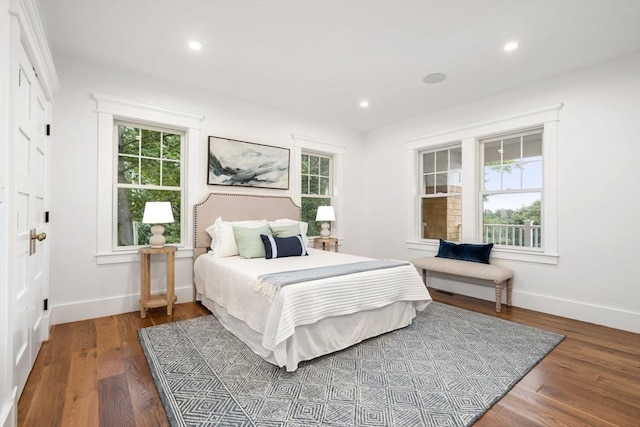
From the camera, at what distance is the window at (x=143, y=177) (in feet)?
11.4

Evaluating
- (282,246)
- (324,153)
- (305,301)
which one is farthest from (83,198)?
(324,153)

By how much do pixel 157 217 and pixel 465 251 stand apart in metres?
3.74

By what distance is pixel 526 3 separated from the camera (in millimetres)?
2277

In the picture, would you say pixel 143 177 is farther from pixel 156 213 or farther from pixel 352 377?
pixel 352 377

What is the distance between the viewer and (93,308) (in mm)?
3203

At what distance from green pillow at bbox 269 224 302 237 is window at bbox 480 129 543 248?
8.43ft

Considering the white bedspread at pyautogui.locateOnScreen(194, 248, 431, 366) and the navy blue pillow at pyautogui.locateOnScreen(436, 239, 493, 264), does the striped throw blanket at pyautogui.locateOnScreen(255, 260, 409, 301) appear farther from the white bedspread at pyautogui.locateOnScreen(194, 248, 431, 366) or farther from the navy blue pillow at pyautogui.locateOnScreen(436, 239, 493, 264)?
the navy blue pillow at pyautogui.locateOnScreen(436, 239, 493, 264)

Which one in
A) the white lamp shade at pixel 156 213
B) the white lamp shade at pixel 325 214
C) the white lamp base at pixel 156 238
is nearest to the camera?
the white lamp shade at pixel 156 213

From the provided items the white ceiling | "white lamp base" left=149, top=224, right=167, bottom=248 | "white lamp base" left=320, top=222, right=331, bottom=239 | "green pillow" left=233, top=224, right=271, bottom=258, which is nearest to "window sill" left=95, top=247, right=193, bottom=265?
"white lamp base" left=149, top=224, right=167, bottom=248

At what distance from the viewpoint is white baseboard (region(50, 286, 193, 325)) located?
3.03 metres

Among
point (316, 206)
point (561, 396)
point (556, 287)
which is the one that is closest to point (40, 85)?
point (316, 206)

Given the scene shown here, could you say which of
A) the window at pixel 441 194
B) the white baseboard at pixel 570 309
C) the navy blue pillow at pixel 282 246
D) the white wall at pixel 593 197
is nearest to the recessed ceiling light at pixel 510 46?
the white wall at pixel 593 197

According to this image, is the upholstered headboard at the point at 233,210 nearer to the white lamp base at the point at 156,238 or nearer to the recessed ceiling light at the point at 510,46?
the white lamp base at the point at 156,238

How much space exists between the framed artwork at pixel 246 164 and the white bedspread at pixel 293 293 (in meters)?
1.15
